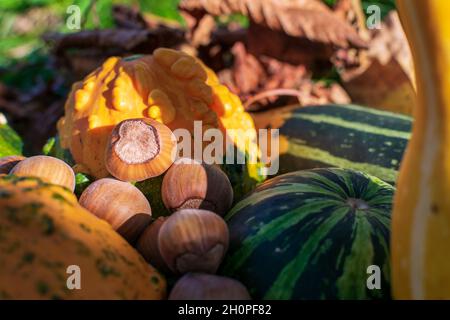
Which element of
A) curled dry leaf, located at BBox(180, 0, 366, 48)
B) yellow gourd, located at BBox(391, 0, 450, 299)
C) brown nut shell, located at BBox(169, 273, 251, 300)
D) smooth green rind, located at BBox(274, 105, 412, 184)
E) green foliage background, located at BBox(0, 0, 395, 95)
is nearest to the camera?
yellow gourd, located at BBox(391, 0, 450, 299)

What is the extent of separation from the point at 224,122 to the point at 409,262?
0.81m

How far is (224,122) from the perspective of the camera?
159cm

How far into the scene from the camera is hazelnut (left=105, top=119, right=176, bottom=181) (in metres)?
1.24

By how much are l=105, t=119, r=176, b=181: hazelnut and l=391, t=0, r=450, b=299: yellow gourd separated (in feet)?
1.80

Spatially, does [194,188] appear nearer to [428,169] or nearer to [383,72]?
[428,169]

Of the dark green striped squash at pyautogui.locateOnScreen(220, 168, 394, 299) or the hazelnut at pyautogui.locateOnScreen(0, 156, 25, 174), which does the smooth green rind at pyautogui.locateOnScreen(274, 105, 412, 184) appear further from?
the hazelnut at pyautogui.locateOnScreen(0, 156, 25, 174)

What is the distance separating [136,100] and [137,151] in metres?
0.24

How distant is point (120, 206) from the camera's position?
115cm

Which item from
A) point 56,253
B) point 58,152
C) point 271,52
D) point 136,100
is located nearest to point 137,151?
point 136,100

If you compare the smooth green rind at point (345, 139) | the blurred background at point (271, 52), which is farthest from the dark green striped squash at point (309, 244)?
the blurred background at point (271, 52)

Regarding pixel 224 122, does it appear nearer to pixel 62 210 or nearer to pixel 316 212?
pixel 316 212

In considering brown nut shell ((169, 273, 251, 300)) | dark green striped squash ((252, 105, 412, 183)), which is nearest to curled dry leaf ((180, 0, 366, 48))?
dark green striped squash ((252, 105, 412, 183))
